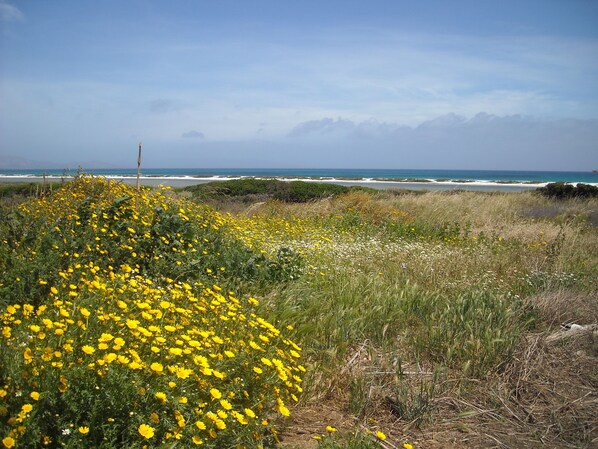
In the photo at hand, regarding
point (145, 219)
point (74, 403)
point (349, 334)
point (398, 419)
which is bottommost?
point (398, 419)

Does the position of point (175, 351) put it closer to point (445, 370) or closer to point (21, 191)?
point (445, 370)

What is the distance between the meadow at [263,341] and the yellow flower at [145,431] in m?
0.01

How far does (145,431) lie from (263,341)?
53.3 inches

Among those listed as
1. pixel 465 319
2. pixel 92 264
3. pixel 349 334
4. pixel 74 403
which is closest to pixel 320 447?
pixel 74 403

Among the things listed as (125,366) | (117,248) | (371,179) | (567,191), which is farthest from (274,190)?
(371,179)

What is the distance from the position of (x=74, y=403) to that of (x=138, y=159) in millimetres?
6020

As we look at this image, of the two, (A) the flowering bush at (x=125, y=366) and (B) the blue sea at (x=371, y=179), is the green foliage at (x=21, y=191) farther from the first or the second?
(A) the flowering bush at (x=125, y=366)

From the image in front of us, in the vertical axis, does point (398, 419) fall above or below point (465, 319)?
below

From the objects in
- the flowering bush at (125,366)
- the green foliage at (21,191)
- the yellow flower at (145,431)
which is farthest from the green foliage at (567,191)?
the yellow flower at (145,431)

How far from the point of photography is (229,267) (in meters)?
5.34

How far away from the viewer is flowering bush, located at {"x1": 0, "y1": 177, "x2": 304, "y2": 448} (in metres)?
2.23

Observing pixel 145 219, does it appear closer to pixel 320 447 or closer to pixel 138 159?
pixel 138 159

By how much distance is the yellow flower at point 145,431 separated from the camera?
2.16 m

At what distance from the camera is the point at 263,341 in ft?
11.4
